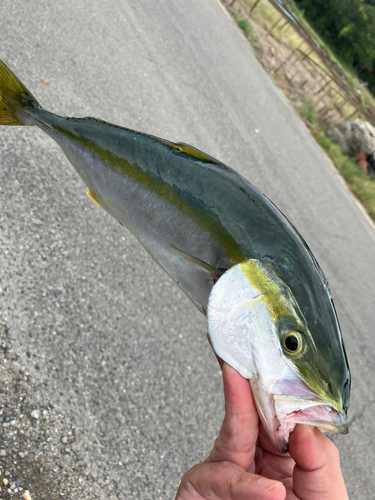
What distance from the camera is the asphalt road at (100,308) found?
2031 mm

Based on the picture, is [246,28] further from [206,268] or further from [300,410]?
[300,410]

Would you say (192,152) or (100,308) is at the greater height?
(192,152)

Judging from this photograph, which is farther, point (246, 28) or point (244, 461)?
point (246, 28)

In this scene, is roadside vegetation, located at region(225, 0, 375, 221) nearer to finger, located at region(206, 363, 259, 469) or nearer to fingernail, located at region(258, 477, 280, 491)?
finger, located at region(206, 363, 259, 469)

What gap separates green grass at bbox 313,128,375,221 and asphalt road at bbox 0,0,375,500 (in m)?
3.75

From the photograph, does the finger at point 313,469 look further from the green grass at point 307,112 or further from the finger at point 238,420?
the green grass at point 307,112

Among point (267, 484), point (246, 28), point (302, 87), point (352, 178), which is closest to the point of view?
point (267, 484)

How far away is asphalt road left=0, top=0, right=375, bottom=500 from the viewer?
2031mm

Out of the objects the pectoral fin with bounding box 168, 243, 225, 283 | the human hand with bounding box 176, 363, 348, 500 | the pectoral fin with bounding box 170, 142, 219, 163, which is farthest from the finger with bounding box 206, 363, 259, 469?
the pectoral fin with bounding box 170, 142, 219, 163

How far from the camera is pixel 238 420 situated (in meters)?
1.25

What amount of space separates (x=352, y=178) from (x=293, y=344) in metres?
8.02

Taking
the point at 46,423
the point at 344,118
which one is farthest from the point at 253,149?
the point at 344,118

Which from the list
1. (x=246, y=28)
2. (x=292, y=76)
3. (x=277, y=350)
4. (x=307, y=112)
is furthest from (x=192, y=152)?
(x=292, y=76)

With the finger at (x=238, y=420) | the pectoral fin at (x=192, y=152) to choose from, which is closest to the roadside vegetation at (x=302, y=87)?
the pectoral fin at (x=192, y=152)
